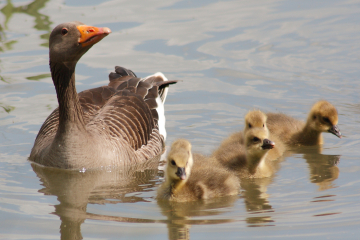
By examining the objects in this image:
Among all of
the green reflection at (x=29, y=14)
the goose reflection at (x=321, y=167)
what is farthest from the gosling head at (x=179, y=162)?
the green reflection at (x=29, y=14)

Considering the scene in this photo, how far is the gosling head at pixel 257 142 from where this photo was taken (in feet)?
24.1

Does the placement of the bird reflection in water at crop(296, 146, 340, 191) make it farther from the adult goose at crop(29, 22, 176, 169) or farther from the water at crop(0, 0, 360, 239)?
the adult goose at crop(29, 22, 176, 169)

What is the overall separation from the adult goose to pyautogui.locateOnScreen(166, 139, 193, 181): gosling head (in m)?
1.56

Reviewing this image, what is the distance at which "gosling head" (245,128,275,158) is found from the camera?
734 centimetres

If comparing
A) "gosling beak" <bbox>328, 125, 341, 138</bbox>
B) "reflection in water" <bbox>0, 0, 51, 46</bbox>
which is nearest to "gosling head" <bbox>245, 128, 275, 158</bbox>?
"gosling beak" <bbox>328, 125, 341, 138</bbox>

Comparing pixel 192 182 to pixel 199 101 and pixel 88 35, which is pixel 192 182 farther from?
pixel 199 101

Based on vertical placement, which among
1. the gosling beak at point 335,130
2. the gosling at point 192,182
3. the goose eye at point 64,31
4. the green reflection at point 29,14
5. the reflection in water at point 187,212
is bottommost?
the reflection in water at point 187,212

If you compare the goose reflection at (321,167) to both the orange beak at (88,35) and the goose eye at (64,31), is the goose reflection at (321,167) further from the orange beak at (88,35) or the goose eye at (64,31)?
the goose eye at (64,31)

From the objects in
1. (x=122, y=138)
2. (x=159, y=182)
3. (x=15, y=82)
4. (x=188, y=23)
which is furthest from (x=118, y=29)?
(x=159, y=182)

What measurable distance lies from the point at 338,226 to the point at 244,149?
2.16 metres

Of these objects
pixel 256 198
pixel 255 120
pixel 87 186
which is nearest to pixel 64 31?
pixel 87 186

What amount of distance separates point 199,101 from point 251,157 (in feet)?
10.3

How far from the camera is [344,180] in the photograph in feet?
24.9

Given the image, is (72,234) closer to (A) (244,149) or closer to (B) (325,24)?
(A) (244,149)
